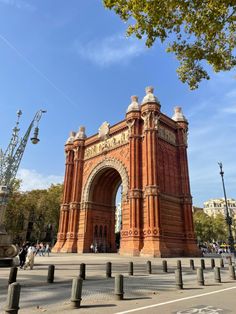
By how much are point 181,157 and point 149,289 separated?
26.4 m

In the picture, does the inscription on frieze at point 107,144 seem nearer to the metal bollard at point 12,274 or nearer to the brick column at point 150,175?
the brick column at point 150,175

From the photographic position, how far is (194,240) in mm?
30594

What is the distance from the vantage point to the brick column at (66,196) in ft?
123

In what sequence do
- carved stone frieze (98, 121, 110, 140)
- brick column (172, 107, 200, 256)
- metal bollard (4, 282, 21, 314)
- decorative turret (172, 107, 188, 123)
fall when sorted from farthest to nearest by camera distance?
carved stone frieze (98, 121, 110, 140), decorative turret (172, 107, 188, 123), brick column (172, 107, 200, 256), metal bollard (4, 282, 21, 314)

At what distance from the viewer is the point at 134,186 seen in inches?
1159

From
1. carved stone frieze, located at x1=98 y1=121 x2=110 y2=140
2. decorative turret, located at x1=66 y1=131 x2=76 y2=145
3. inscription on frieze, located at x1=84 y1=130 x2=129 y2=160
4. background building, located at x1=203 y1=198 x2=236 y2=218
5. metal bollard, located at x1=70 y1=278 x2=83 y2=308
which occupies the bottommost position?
metal bollard, located at x1=70 y1=278 x2=83 y2=308

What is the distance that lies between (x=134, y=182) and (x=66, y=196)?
14.6 meters

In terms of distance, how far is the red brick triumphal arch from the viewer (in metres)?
27.9

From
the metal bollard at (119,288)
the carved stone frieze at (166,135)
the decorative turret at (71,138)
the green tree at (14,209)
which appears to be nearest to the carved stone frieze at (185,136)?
the carved stone frieze at (166,135)

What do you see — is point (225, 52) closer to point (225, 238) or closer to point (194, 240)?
point (194, 240)

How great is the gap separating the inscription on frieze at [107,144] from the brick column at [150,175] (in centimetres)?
447

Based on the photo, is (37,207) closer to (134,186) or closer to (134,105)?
(134,186)

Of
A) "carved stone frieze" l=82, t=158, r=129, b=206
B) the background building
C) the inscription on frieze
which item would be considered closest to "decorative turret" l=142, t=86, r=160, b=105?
the inscription on frieze

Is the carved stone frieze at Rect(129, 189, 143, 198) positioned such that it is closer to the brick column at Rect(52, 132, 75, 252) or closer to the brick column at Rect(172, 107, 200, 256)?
the brick column at Rect(172, 107, 200, 256)
